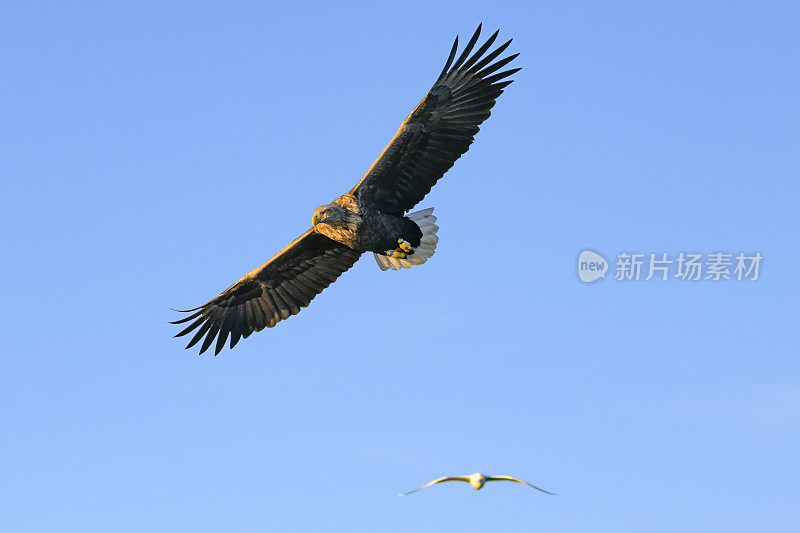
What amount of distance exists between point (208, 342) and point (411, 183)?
3659 mm

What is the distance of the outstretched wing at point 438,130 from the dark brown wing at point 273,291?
1.40 metres

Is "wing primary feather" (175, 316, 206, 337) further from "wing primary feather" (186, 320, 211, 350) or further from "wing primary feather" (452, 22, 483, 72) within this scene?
"wing primary feather" (452, 22, 483, 72)

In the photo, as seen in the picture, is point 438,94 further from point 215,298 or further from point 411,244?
point 215,298

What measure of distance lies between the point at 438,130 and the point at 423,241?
1.50 metres

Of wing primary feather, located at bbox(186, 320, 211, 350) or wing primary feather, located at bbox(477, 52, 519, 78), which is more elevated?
wing primary feather, located at bbox(477, 52, 519, 78)

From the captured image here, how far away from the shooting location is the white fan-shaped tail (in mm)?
12695

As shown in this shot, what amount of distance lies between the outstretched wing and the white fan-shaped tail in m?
0.56

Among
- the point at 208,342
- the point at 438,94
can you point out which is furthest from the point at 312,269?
the point at 438,94

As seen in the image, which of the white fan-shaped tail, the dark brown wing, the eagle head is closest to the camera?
the eagle head

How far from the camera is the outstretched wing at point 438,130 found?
471 inches

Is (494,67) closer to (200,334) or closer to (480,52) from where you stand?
(480,52)

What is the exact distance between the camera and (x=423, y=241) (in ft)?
42.0

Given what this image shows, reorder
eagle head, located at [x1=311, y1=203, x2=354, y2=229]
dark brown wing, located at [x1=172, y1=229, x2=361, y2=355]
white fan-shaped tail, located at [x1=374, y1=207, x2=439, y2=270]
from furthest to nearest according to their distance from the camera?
dark brown wing, located at [x1=172, y1=229, x2=361, y2=355] < white fan-shaped tail, located at [x1=374, y1=207, x2=439, y2=270] < eagle head, located at [x1=311, y1=203, x2=354, y2=229]

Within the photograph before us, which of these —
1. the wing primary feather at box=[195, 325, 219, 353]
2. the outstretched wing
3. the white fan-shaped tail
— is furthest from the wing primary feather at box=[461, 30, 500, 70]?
the wing primary feather at box=[195, 325, 219, 353]
